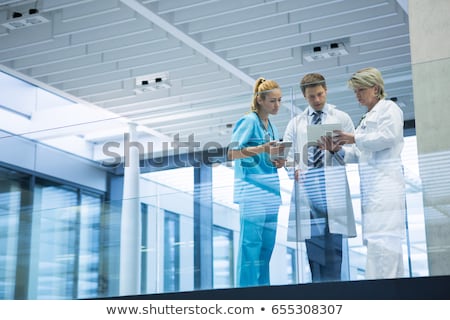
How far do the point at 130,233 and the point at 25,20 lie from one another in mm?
3631

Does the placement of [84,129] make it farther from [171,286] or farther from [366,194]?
[366,194]

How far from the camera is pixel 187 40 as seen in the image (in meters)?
9.07

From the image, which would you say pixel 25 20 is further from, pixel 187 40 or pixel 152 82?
pixel 152 82

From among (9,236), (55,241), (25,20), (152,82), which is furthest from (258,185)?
(152,82)

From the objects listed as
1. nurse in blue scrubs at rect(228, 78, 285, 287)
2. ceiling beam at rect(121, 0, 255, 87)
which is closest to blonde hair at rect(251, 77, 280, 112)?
nurse in blue scrubs at rect(228, 78, 285, 287)

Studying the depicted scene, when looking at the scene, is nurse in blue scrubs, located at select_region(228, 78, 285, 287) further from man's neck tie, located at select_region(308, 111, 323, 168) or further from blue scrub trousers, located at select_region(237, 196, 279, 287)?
man's neck tie, located at select_region(308, 111, 323, 168)

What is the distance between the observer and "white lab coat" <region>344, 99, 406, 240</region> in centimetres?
479

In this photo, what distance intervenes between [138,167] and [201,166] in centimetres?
49

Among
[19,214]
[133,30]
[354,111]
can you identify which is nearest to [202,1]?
[133,30]

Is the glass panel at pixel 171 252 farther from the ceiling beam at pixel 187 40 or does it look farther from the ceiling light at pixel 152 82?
the ceiling light at pixel 152 82

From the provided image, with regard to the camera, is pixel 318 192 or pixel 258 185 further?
pixel 258 185

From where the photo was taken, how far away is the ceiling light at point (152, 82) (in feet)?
33.3

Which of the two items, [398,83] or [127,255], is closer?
[398,83]

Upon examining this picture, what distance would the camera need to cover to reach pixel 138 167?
19.2 ft
